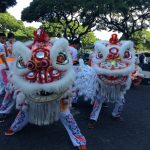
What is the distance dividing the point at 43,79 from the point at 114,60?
179 cm

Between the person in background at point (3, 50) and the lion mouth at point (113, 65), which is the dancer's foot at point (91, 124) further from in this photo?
the person in background at point (3, 50)

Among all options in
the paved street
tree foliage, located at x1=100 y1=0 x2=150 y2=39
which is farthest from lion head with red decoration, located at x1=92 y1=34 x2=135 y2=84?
tree foliage, located at x1=100 y1=0 x2=150 y2=39

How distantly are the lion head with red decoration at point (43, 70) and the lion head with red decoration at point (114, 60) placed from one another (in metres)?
1.25

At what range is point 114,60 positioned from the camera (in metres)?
6.25

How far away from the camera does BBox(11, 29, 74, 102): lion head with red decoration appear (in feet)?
15.9

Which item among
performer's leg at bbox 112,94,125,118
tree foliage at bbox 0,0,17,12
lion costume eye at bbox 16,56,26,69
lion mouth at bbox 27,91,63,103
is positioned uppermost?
tree foliage at bbox 0,0,17,12

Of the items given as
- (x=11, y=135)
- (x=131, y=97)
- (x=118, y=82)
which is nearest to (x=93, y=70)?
(x=118, y=82)

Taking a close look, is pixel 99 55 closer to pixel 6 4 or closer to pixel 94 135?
pixel 94 135

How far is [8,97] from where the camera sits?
21.5ft

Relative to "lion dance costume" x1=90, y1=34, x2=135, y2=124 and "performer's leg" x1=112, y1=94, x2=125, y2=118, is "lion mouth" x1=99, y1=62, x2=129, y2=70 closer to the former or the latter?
"lion dance costume" x1=90, y1=34, x2=135, y2=124

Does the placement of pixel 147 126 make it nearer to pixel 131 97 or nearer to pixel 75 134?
pixel 75 134

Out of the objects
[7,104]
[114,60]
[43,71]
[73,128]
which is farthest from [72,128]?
[7,104]

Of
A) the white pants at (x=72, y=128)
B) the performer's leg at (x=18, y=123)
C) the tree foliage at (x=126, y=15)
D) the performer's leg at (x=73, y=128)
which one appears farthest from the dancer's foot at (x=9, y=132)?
the tree foliage at (x=126, y=15)

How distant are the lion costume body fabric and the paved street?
→ 445 millimetres
